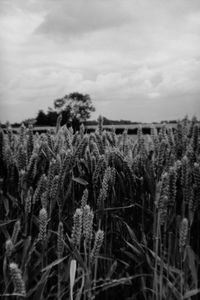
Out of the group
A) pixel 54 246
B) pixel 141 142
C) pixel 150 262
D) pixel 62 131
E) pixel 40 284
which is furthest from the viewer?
pixel 62 131

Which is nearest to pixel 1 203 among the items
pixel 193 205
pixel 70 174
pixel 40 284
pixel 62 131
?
pixel 70 174

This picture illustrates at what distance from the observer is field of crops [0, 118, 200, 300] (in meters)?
1.85

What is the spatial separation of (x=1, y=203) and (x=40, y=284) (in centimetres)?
66

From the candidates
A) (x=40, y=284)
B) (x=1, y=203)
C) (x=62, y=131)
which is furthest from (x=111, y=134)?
(x=40, y=284)

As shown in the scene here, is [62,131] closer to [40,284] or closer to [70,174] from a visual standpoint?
[70,174]

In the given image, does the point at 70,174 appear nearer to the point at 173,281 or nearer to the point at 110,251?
the point at 110,251

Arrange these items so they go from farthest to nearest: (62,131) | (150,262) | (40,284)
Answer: (62,131), (150,262), (40,284)

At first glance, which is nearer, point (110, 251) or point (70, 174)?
point (110, 251)

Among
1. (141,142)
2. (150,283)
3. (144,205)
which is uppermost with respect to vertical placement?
(141,142)

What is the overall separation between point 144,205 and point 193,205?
0.52 meters

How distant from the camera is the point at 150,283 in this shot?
2.15 metres

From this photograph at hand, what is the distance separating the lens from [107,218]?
7.82ft

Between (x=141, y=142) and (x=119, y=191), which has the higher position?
(x=141, y=142)

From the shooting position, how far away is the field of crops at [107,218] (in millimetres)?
1853
